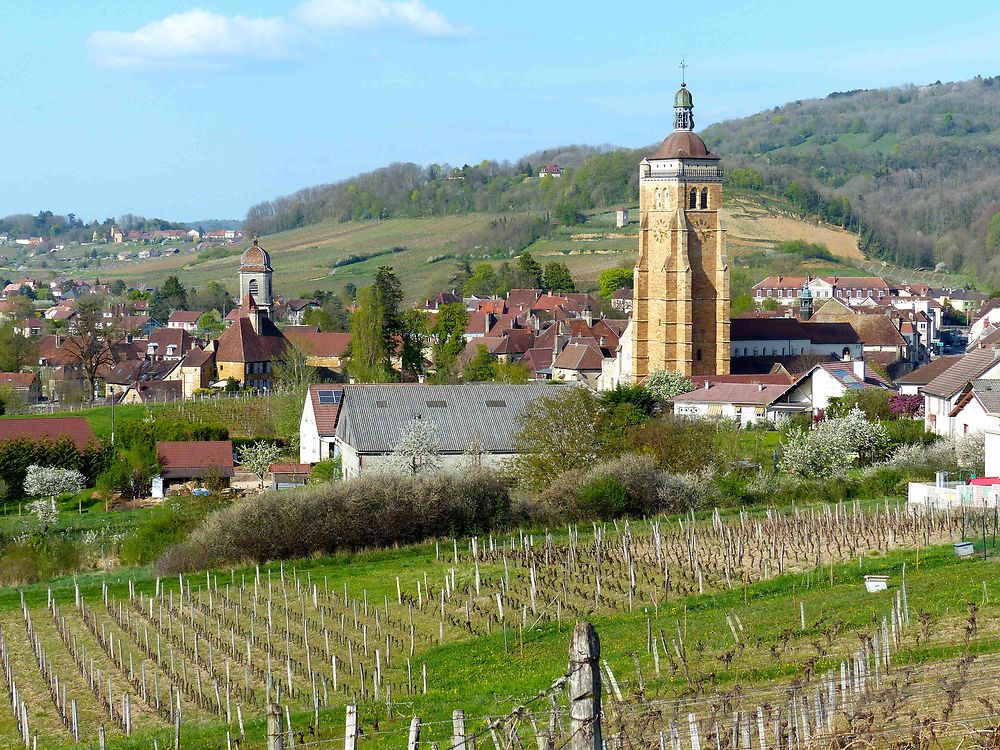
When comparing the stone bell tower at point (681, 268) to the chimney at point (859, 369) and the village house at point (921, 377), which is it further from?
the village house at point (921, 377)

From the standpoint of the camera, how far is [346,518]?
29188 millimetres

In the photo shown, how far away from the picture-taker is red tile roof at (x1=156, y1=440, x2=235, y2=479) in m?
43.0

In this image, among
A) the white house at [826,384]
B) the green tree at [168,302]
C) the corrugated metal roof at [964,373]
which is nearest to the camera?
the corrugated metal roof at [964,373]

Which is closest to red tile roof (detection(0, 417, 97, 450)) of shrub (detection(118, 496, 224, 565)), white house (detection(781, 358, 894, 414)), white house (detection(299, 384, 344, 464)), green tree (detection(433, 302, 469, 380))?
white house (detection(299, 384, 344, 464))

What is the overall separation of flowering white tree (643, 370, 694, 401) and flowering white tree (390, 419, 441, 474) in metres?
22.0

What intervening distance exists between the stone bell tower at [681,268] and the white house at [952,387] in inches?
841

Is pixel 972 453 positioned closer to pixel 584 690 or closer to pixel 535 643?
Result: pixel 535 643

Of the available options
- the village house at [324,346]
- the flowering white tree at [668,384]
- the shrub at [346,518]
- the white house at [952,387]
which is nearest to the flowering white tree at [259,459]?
the shrub at [346,518]

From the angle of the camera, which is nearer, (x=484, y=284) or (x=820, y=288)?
(x=820, y=288)

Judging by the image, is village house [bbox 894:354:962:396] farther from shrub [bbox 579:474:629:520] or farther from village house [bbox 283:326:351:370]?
village house [bbox 283:326:351:370]

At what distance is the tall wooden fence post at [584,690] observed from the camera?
24.4 feet

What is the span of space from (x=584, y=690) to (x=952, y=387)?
3496 centimetres

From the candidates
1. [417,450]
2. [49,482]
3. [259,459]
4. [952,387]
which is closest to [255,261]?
[259,459]

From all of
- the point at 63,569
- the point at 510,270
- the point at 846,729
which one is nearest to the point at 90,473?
the point at 63,569
